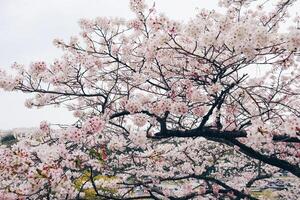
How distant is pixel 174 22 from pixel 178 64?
3.71ft

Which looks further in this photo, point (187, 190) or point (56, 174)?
point (187, 190)

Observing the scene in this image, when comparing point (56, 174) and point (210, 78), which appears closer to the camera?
point (56, 174)

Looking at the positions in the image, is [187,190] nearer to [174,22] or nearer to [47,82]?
[47,82]

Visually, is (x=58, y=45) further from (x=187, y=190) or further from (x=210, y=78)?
(x=187, y=190)

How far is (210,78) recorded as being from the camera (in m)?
6.28

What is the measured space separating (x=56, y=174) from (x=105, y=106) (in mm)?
1670

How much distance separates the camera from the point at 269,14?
851cm

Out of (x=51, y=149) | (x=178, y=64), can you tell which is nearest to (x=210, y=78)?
(x=178, y=64)

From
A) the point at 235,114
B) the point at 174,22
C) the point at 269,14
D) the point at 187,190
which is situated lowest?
the point at 187,190

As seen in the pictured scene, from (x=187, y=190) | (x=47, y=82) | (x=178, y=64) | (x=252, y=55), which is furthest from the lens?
(x=187, y=190)

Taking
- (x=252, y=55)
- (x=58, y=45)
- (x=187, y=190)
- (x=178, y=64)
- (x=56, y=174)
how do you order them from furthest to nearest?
(x=187, y=190)
(x=58, y=45)
(x=178, y=64)
(x=56, y=174)
(x=252, y=55)

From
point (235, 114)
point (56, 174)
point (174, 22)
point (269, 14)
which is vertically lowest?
point (56, 174)

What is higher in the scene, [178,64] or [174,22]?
[174,22]

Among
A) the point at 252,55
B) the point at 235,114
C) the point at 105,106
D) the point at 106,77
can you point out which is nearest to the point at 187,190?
the point at 235,114
